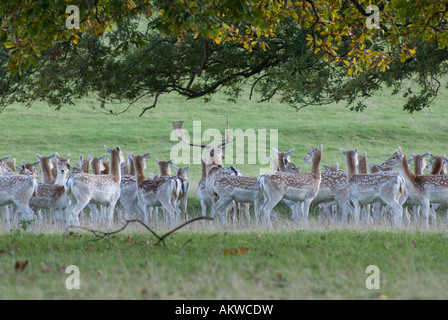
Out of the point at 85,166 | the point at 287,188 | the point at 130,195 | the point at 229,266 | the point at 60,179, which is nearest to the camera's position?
the point at 229,266

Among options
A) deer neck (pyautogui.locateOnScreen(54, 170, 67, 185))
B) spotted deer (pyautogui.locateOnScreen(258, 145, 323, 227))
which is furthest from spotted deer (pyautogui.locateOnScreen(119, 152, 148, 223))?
spotted deer (pyautogui.locateOnScreen(258, 145, 323, 227))

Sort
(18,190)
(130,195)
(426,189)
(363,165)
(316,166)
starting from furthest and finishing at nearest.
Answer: (363,165), (130,195), (316,166), (426,189), (18,190)

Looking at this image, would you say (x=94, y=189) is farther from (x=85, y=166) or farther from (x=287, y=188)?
(x=287, y=188)

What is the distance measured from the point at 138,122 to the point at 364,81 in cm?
3254

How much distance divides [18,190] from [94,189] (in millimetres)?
1432

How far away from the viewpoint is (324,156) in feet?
111

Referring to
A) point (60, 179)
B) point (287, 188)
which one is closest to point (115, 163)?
point (60, 179)

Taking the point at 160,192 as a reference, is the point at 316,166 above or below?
above

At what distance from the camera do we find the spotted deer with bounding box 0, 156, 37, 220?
38.2 ft

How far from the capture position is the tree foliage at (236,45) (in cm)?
916

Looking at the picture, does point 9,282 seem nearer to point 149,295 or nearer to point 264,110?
A: point 149,295

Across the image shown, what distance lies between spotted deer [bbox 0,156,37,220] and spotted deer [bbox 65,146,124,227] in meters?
0.78

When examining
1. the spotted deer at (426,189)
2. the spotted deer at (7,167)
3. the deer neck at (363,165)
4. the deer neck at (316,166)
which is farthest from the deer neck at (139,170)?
the spotted deer at (426,189)

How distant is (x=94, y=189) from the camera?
12422 mm
